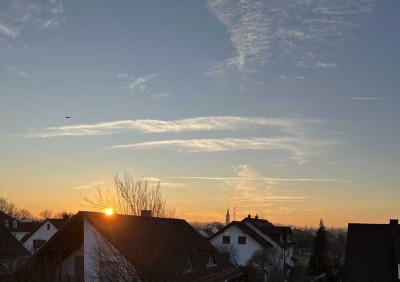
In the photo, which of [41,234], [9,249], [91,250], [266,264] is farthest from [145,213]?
[41,234]

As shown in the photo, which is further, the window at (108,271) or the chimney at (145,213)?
the chimney at (145,213)

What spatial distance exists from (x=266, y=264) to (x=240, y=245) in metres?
5.13

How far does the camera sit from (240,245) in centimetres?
4884

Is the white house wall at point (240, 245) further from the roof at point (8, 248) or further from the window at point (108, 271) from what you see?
the window at point (108, 271)

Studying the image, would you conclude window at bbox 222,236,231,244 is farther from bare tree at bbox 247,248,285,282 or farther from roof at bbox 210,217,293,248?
bare tree at bbox 247,248,285,282

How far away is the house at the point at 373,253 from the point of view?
2708 centimetres

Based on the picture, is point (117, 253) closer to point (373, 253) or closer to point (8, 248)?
point (8, 248)

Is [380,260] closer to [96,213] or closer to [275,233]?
[96,213]

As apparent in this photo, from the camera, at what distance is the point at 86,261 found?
21.8 meters

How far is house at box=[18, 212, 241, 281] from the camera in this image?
57.4ft

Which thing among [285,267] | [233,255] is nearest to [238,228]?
[233,255]

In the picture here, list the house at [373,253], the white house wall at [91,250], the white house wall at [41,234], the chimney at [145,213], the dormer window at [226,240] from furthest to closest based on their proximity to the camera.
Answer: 1. the white house wall at [41,234]
2. the dormer window at [226,240]
3. the house at [373,253]
4. the white house wall at [91,250]
5. the chimney at [145,213]

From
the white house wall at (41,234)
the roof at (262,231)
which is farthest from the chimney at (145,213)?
the white house wall at (41,234)

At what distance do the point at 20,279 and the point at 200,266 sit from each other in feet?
45.6
